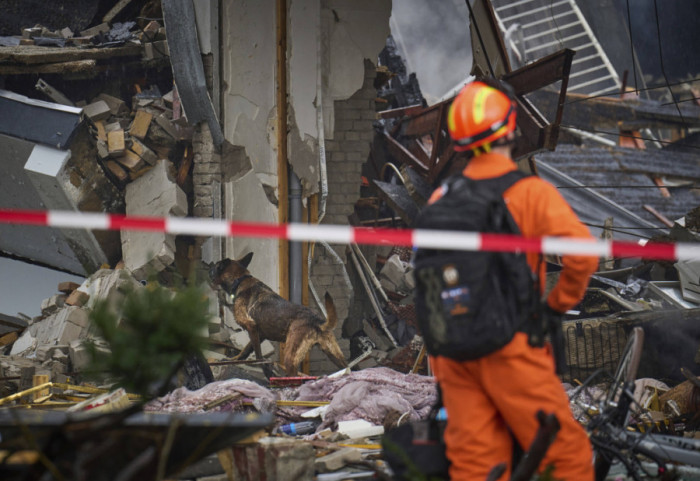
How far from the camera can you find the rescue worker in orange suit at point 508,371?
2.67 m

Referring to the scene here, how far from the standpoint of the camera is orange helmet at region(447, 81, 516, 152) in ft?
9.42

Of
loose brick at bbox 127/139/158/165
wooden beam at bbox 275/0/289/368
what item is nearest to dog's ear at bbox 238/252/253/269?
wooden beam at bbox 275/0/289/368

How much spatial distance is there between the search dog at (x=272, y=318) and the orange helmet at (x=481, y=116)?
468cm

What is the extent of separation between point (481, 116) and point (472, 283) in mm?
639

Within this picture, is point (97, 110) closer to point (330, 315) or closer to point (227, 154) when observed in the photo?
point (227, 154)

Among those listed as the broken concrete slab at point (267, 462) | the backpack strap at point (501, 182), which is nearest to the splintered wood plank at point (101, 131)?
the broken concrete slab at point (267, 462)

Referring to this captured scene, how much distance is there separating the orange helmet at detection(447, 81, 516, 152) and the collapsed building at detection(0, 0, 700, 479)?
4806 mm

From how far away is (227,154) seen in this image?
337 inches

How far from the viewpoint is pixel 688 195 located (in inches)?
666

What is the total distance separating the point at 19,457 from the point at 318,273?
7.33 m

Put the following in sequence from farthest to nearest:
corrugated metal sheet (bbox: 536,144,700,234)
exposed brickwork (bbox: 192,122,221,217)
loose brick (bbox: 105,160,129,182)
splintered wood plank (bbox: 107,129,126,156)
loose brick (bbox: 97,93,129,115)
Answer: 1. corrugated metal sheet (bbox: 536,144,700,234)
2. loose brick (bbox: 97,93,129,115)
3. loose brick (bbox: 105,160,129,182)
4. splintered wood plank (bbox: 107,129,126,156)
5. exposed brickwork (bbox: 192,122,221,217)

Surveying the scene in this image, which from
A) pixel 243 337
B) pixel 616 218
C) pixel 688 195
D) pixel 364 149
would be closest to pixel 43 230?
pixel 243 337

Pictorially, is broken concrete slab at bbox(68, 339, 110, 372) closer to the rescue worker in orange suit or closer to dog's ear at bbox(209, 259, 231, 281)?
dog's ear at bbox(209, 259, 231, 281)

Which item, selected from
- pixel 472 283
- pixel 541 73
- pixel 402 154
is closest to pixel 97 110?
pixel 402 154
